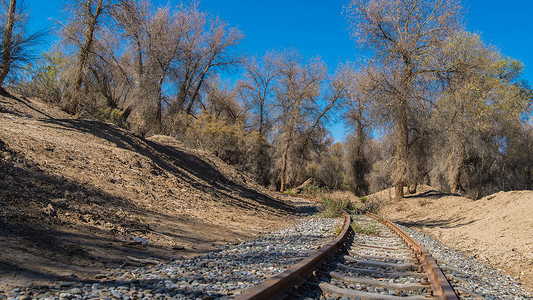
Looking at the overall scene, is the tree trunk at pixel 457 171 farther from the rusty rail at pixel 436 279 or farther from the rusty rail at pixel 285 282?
the rusty rail at pixel 285 282

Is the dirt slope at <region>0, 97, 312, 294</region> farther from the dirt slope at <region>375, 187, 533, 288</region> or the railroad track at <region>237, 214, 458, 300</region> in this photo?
the dirt slope at <region>375, 187, 533, 288</region>

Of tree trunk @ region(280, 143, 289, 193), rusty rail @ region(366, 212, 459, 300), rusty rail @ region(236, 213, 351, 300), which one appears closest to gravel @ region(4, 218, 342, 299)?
rusty rail @ region(236, 213, 351, 300)

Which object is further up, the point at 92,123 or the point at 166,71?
the point at 166,71

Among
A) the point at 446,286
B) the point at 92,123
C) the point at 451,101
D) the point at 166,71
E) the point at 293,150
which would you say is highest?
the point at 166,71

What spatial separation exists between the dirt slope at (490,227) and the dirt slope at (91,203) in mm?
4967

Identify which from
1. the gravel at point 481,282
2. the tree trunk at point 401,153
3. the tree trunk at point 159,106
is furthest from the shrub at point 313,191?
the gravel at point 481,282

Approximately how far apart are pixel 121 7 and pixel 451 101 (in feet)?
58.5

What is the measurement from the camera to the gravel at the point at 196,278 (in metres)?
3.25

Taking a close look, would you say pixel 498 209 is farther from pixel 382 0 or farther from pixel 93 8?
pixel 93 8

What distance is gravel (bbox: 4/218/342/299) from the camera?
3246mm

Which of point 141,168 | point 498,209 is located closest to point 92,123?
point 141,168

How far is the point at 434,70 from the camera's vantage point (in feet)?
57.7

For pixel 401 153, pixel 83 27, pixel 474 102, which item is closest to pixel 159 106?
pixel 83 27

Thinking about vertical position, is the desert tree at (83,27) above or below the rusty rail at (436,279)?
above
